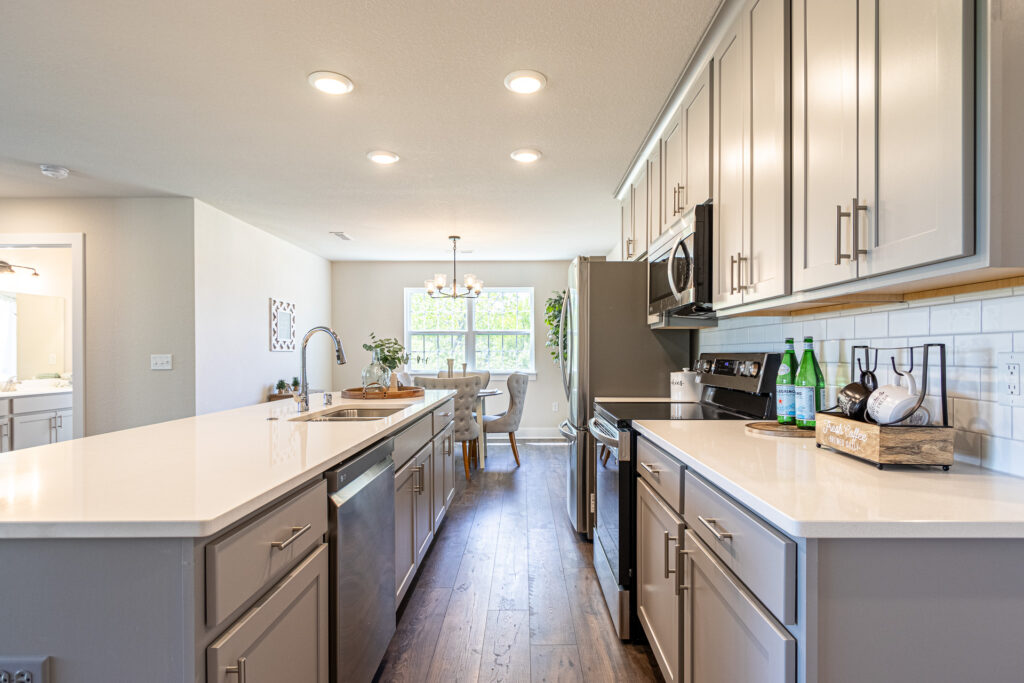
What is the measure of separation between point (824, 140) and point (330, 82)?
1.91 meters

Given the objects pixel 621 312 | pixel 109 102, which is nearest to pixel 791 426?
pixel 621 312

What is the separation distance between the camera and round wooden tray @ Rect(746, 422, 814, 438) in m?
1.62

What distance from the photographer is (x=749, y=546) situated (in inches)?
41.1

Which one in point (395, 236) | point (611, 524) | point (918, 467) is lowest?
point (611, 524)

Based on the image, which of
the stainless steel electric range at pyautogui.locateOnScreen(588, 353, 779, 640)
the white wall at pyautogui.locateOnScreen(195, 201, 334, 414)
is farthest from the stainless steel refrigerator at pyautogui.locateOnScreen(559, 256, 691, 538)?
the white wall at pyautogui.locateOnScreen(195, 201, 334, 414)

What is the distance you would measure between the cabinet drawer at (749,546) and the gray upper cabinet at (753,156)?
26.0 inches

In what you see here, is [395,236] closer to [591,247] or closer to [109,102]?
[591,247]

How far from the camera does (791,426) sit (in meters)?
1.71

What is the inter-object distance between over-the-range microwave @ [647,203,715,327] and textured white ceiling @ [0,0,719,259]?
25.5 inches

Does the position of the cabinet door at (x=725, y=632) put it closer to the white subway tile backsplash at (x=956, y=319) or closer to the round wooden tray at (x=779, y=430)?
the round wooden tray at (x=779, y=430)

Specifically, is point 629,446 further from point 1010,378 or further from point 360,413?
point 360,413

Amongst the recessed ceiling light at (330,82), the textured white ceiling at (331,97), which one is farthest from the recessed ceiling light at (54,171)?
→ the recessed ceiling light at (330,82)

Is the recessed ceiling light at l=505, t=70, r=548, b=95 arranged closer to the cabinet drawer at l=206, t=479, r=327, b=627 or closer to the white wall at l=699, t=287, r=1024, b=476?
the white wall at l=699, t=287, r=1024, b=476

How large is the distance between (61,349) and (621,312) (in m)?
5.83
